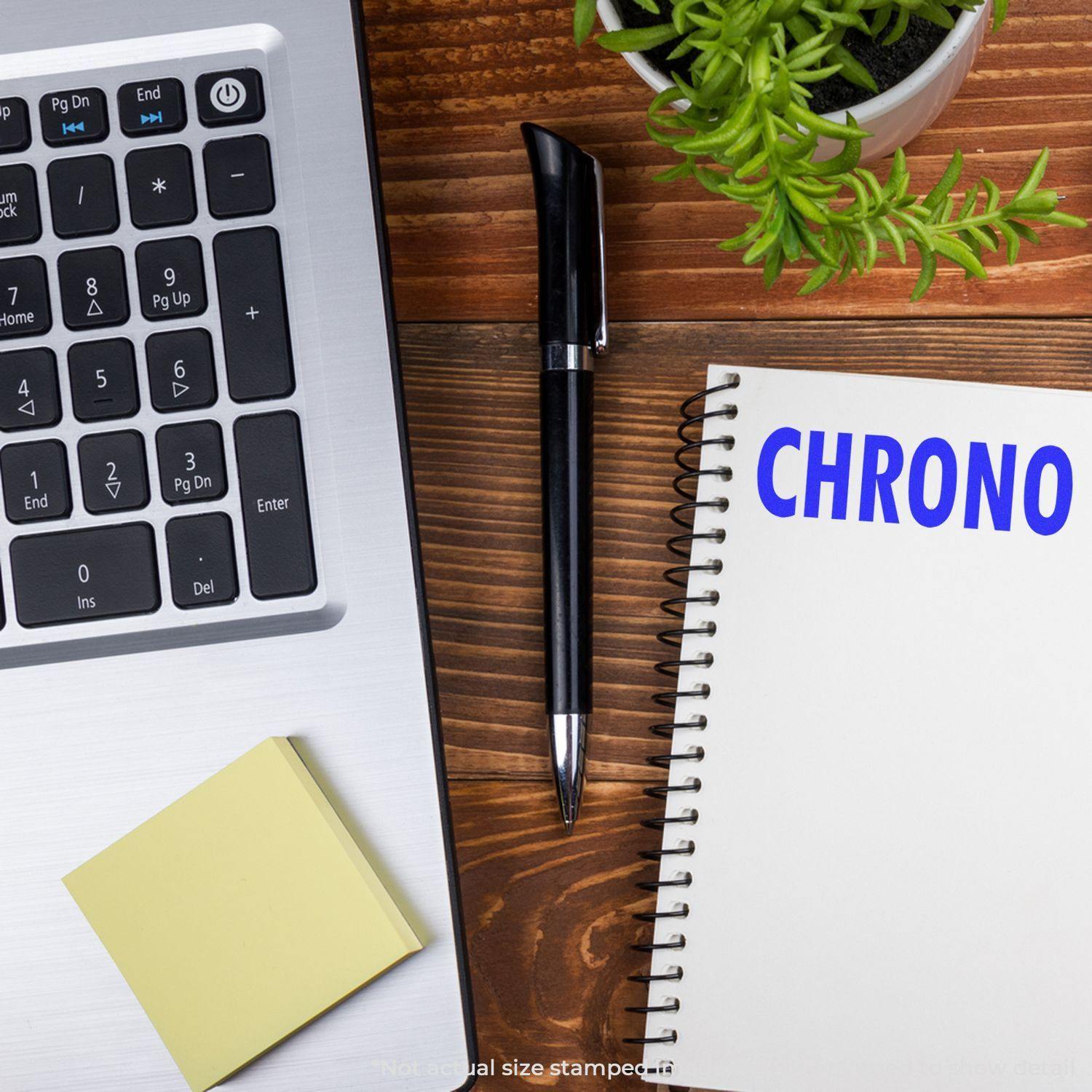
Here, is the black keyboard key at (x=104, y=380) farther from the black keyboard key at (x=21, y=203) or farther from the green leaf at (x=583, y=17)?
the green leaf at (x=583, y=17)

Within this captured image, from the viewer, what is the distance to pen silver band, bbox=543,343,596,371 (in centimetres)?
45

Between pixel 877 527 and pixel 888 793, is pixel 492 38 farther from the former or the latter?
pixel 888 793

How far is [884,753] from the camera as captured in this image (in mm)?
440

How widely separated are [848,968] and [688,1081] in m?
0.09

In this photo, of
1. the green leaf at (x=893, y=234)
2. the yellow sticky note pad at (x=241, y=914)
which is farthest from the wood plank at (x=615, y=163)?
the yellow sticky note pad at (x=241, y=914)

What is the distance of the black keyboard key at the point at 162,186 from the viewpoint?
0.39 metres

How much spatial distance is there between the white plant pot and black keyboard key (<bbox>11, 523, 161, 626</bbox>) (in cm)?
26

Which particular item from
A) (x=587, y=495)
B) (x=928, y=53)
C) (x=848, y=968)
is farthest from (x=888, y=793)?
(x=928, y=53)

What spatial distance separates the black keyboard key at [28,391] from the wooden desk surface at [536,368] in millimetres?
157

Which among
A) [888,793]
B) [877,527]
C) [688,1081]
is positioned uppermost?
[877,527]

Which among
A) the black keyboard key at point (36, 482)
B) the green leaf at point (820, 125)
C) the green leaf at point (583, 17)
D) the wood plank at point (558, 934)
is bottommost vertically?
the wood plank at point (558, 934)

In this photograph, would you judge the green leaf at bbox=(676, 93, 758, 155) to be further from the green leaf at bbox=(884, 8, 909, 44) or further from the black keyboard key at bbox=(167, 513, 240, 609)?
the black keyboard key at bbox=(167, 513, 240, 609)

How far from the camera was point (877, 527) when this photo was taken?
44 centimetres

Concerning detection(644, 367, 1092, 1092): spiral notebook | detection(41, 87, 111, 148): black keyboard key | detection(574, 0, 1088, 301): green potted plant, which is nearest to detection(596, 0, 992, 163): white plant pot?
detection(574, 0, 1088, 301): green potted plant
